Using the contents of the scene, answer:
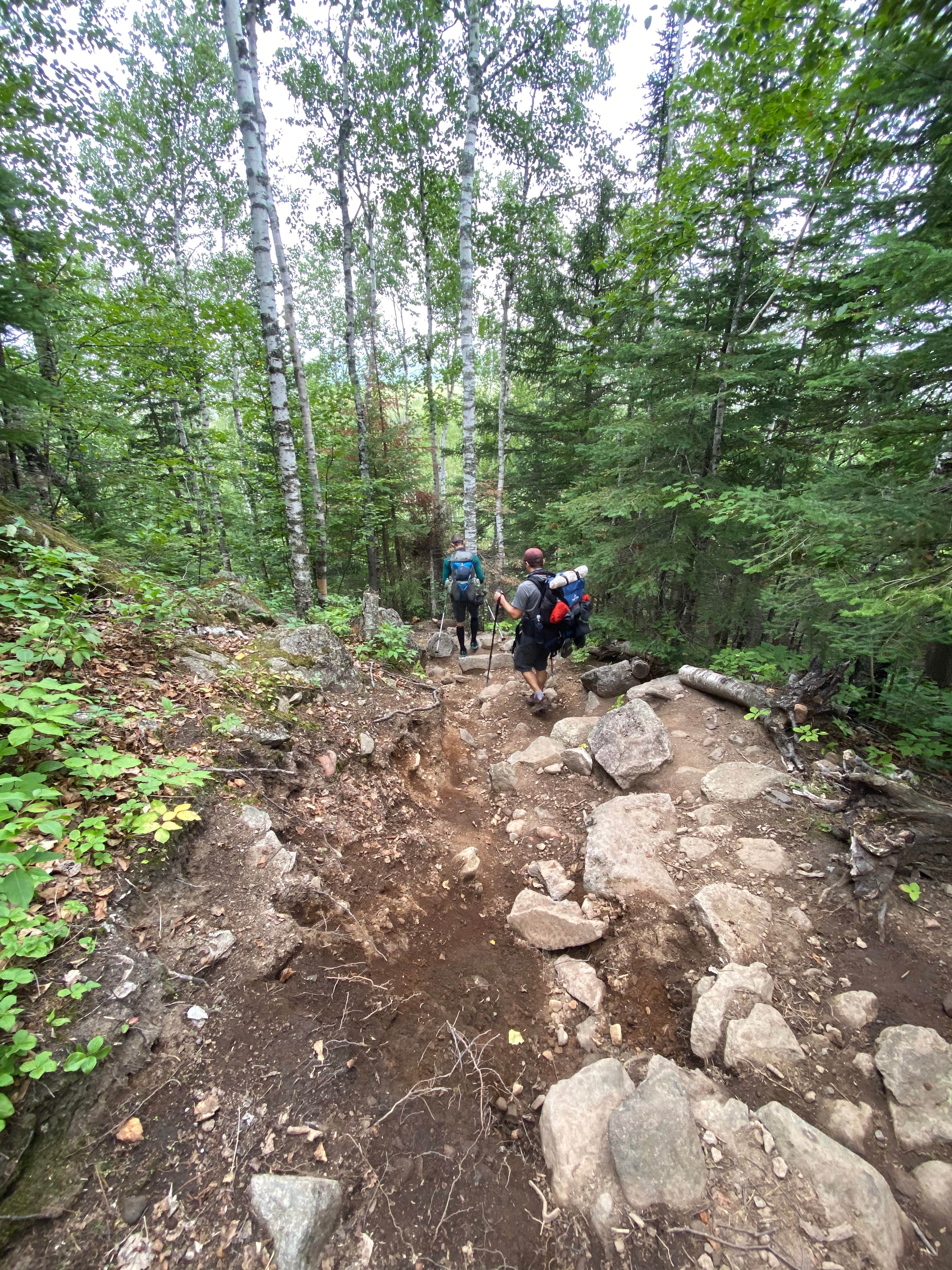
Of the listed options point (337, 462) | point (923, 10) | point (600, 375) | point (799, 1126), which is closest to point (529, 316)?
point (600, 375)

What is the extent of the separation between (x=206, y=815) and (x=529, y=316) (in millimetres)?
15458

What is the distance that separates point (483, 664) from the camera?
9.56 m

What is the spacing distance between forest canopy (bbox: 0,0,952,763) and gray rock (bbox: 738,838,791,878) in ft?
5.66

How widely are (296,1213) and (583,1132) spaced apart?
1360 mm

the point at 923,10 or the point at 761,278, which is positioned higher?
the point at 761,278

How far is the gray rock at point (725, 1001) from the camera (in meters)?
2.64

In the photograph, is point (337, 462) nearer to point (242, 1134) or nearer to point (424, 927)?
point (424, 927)

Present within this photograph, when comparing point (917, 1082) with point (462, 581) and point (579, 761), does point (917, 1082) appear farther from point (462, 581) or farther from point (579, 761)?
point (462, 581)

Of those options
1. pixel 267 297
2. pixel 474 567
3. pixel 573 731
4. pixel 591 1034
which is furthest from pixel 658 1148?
pixel 267 297

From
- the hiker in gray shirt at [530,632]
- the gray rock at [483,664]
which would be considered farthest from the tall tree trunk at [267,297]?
the hiker in gray shirt at [530,632]

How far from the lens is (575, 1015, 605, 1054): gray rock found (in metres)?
2.81

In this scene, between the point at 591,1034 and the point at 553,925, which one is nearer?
the point at 591,1034

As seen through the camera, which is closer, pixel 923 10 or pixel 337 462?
pixel 923 10

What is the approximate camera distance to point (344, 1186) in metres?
1.94
